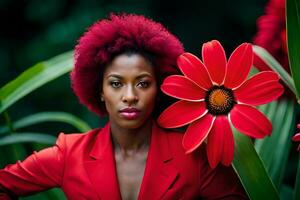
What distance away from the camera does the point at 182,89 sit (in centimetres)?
72

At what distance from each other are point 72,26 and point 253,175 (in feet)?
2.32

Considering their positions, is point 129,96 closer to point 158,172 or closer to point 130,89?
point 130,89

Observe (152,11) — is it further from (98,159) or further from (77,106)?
(98,159)

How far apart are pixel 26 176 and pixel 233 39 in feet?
2.19

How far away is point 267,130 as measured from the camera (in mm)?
693

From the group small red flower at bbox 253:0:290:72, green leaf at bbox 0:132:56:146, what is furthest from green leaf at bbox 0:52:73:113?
small red flower at bbox 253:0:290:72

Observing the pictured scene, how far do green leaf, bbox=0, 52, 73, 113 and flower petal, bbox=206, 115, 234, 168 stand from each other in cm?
32

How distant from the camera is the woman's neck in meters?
0.81

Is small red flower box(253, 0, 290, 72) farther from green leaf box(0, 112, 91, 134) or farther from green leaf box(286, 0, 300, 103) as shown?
green leaf box(0, 112, 91, 134)

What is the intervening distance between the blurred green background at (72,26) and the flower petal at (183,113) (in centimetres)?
59

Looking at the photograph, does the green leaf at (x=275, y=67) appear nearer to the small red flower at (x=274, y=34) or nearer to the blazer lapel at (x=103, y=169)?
the small red flower at (x=274, y=34)

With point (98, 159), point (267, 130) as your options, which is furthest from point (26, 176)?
point (267, 130)

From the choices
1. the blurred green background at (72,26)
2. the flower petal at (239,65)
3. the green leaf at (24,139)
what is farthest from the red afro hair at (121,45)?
the blurred green background at (72,26)

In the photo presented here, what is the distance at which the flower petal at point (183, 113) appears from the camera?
0.72 meters
